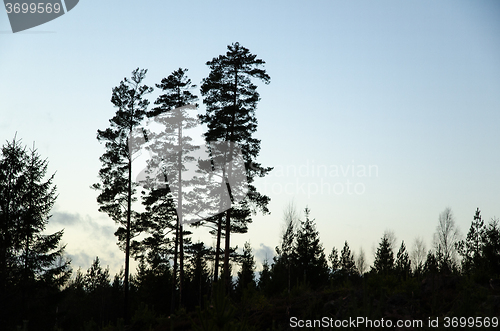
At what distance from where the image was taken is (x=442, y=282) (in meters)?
10.6

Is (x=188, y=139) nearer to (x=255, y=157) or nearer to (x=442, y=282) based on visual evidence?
(x=255, y=157)

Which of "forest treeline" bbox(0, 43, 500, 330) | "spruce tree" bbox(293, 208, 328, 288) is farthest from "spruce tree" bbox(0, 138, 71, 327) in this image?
"spruce tree" bbox(293, 208, 328, 288)

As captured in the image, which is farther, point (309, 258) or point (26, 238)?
point (309, 258)

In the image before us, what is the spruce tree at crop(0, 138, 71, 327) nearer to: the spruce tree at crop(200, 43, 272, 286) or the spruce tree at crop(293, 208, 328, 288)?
the spruce tree at crop(200, 43, 272, 286)

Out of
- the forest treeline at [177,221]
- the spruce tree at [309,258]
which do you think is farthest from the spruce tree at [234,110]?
the spruce tree at [309,258]

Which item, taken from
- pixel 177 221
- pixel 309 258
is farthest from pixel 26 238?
pixel 309 258

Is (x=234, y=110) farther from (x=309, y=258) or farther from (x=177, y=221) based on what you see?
(x=309, y=258)

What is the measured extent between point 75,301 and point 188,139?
4168 centimetres

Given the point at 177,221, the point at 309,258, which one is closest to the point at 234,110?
the point at 177,221

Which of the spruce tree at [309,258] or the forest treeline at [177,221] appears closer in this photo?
the forest treeline at [177,221]

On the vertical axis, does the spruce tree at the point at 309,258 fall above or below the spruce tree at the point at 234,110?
below

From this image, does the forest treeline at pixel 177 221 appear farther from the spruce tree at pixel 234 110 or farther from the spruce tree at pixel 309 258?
the spruce tree at pixel 309 258

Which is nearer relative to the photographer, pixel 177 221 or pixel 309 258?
pixel 177 221

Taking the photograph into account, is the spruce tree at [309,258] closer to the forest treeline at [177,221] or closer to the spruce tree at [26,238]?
the forest treeline at [177,221]
